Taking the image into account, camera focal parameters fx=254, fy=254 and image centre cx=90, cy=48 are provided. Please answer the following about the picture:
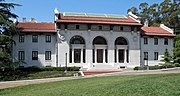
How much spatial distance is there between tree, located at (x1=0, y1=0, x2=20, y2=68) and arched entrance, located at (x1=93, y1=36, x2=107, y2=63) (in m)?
14.5

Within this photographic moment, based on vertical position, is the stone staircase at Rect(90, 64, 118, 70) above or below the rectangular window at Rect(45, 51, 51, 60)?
below

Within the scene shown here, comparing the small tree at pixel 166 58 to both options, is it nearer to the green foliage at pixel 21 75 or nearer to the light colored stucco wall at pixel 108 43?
the light colored stucco wall at pixel 108 43

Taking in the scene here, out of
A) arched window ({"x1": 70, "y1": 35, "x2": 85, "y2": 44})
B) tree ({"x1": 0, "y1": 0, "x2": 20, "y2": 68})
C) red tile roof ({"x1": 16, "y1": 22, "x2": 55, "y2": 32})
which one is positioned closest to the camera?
tree ({"x1": 0, "y1": 0, "x2": 20, "y2": 68})

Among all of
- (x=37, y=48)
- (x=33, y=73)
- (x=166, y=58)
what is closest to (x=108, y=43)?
(x=166, y=58)

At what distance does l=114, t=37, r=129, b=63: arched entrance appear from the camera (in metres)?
42.0

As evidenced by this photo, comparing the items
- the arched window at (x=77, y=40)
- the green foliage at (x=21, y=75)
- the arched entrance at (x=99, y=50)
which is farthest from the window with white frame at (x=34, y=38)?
the arched entrance at (x=99, y=50)

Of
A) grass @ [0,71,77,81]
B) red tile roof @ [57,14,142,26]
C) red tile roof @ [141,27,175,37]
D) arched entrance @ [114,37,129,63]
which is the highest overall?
red tile roof @ [57,14,142,26]

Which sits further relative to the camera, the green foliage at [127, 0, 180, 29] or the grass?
the green foliage at [127, 0, 180, 29]

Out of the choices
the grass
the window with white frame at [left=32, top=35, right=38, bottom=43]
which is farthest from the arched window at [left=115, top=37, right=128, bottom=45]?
the grass

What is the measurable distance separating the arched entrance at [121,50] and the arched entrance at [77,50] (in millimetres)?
5620

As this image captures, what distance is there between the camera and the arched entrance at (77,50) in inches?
1587

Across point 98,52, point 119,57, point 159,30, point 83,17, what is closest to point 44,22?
point 83,17

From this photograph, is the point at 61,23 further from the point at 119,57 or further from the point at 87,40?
the point at 119,57

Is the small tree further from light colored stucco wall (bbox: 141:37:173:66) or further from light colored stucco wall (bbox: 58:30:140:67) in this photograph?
light colored stucco wall (bbox: 58:30:140:67)
